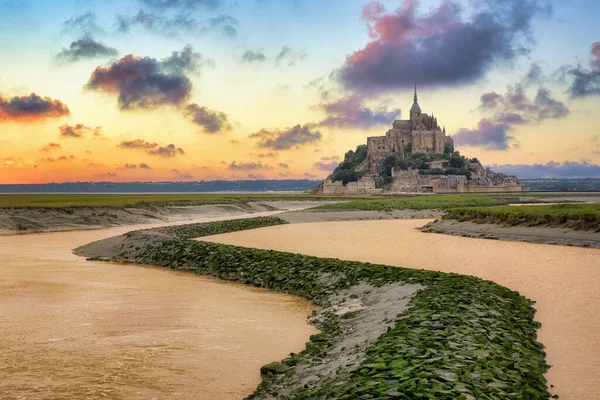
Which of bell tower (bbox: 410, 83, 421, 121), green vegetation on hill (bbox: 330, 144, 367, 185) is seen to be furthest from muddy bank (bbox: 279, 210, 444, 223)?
bell tower (bbox: 410, 83, 421, 121)

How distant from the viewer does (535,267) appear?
21.5 meters

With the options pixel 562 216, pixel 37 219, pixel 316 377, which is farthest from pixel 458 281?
pixel 37 219

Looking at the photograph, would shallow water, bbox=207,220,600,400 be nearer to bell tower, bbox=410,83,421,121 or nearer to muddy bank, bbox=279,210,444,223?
muddy bank, bbox=279,210,444,223

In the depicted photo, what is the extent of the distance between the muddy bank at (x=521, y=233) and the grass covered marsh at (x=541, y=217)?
0.53 metres

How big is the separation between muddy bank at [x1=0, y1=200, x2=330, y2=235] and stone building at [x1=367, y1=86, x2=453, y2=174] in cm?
12126

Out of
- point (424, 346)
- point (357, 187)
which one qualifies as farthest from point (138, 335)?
point (357, 187)

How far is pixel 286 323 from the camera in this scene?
525 inches

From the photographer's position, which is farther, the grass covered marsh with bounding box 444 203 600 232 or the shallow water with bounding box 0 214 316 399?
the grass covered marsh with bounding box 444 203 600 232

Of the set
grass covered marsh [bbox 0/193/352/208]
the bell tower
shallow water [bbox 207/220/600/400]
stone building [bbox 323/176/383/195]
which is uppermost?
the bell tower

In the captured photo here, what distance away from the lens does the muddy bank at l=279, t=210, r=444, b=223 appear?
188 ft

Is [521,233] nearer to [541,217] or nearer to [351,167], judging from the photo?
[541,217]

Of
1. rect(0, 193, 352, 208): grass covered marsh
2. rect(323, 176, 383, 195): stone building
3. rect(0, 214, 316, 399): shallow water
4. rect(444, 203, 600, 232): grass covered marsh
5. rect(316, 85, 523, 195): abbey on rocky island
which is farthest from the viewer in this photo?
rect(323, 176, 383, 195): stone building

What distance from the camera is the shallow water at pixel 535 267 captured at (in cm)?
973

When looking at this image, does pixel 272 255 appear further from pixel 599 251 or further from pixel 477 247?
pixel 599 251
